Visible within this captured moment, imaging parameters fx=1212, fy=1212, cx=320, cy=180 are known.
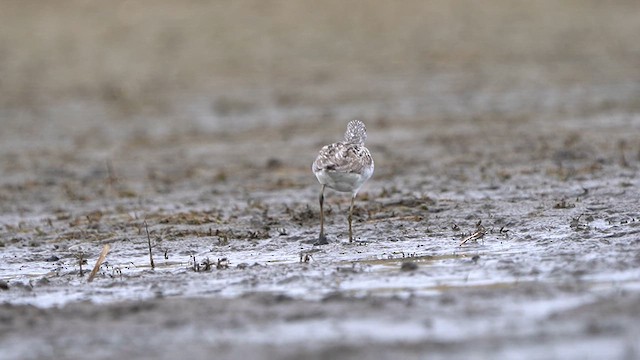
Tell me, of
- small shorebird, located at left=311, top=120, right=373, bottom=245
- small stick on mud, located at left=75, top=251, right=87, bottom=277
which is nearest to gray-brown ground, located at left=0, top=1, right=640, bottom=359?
small stick on mud, located at left=75, top=251, right=87, bottom=277

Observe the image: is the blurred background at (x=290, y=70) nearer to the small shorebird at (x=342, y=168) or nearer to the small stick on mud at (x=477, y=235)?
the small shorebird at (x=342, y=168)

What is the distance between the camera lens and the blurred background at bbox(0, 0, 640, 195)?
19672mm

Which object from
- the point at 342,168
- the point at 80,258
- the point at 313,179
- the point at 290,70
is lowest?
the point at 80,258

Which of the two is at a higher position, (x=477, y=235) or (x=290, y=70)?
(x=290, y=70)

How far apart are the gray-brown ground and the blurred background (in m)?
0.08

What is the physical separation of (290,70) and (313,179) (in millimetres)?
10651

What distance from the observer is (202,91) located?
78.4ft

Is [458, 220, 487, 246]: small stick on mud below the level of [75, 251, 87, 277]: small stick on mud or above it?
below

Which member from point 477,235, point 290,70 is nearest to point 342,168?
point 477,235

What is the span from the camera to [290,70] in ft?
81.7

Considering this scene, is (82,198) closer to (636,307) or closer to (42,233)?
(42,233)

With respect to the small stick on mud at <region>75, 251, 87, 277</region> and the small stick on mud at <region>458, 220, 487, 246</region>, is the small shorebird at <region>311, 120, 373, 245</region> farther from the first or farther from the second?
the small stick on mud at <region>75, 251, 87, 277</region>

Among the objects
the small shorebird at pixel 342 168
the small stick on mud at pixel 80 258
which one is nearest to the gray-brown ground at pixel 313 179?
the small stick on mud at pixel 80 258

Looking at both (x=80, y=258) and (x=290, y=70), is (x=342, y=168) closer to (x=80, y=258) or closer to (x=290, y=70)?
(x=80, y=258)
